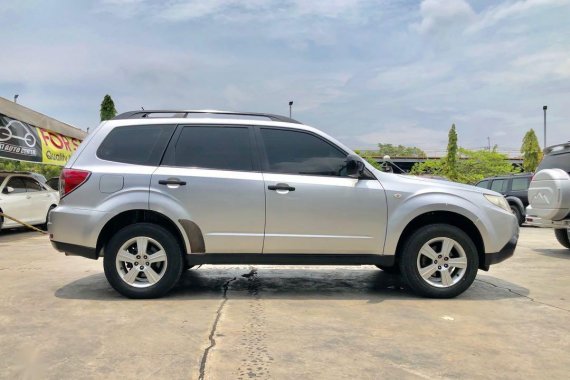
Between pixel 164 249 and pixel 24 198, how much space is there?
1028 centimetres

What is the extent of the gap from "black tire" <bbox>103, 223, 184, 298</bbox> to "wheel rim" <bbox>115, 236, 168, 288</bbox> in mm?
27

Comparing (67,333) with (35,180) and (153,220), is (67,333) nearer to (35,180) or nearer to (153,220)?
(153,220)

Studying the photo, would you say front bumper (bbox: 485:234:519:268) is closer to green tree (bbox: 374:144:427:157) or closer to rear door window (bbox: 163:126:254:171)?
rear door window (bbox: 163:126:254:171)

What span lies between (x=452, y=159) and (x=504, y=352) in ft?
144

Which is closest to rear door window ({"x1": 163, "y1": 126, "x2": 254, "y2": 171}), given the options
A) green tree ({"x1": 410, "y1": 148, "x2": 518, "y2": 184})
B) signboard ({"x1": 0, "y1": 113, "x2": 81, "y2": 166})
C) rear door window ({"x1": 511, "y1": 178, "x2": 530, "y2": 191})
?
signboard ({"x1": 0, "y1": 113, "x2": 81, "y2": 166})

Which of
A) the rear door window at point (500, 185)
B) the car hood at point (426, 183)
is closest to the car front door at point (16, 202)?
the car hood at point (426, 183)

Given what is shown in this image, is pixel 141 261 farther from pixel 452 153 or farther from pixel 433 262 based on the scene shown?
pixel 452 153

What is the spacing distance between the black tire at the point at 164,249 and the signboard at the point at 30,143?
27.6 feet

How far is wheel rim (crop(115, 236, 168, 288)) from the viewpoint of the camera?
5.25 metres

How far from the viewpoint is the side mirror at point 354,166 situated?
5344 millimetres

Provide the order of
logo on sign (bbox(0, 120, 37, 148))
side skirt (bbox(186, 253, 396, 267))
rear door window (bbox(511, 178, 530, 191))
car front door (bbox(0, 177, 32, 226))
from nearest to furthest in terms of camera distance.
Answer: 1. side skirt (bbox(186, 253, 396, 267))
2. logo on sign (bbox(0, 120, 37, 148))
3. car front door (bbox(0, 177, 32, 226))
4. rear door window (bbox(511, 178, 530, 191))

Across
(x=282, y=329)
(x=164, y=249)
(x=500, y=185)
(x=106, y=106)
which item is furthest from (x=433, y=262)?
(x=106, y=106)

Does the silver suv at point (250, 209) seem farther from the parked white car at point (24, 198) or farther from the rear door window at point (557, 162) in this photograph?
the parked white car at point (24, 198)

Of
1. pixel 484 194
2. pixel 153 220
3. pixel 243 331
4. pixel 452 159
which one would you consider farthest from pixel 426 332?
pixel 452 159
